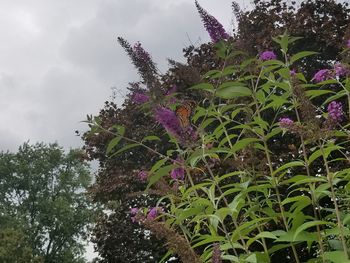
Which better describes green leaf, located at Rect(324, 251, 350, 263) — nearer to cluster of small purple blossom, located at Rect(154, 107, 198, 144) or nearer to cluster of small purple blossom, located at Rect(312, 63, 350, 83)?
cluster of small purple blossom, located at Rect(154, 107, 198, 144)

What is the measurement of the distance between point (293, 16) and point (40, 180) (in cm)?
2931

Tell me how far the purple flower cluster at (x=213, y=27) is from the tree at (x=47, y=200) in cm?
3115

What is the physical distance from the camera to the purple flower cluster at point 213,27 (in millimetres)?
2520

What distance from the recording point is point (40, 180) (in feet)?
119

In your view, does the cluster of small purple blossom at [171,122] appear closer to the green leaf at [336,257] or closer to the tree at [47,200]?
the green leaf at [336,257]

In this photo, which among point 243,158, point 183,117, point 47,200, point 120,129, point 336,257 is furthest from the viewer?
point 47,200

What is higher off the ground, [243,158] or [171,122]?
[171,122]

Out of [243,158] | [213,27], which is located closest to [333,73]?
[243,158]

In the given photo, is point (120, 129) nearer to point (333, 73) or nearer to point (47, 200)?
point (333, 73)

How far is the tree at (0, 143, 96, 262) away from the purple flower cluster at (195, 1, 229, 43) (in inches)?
1226

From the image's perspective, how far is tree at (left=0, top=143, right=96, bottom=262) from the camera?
3338 centimetres

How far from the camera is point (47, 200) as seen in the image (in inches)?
1362

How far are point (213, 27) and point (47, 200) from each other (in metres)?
33.7

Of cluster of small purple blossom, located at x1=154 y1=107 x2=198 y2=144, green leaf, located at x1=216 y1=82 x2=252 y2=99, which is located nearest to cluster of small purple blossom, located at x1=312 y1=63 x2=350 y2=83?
green leaf, located at x1=216 y1=82 x2=252 y2=99
